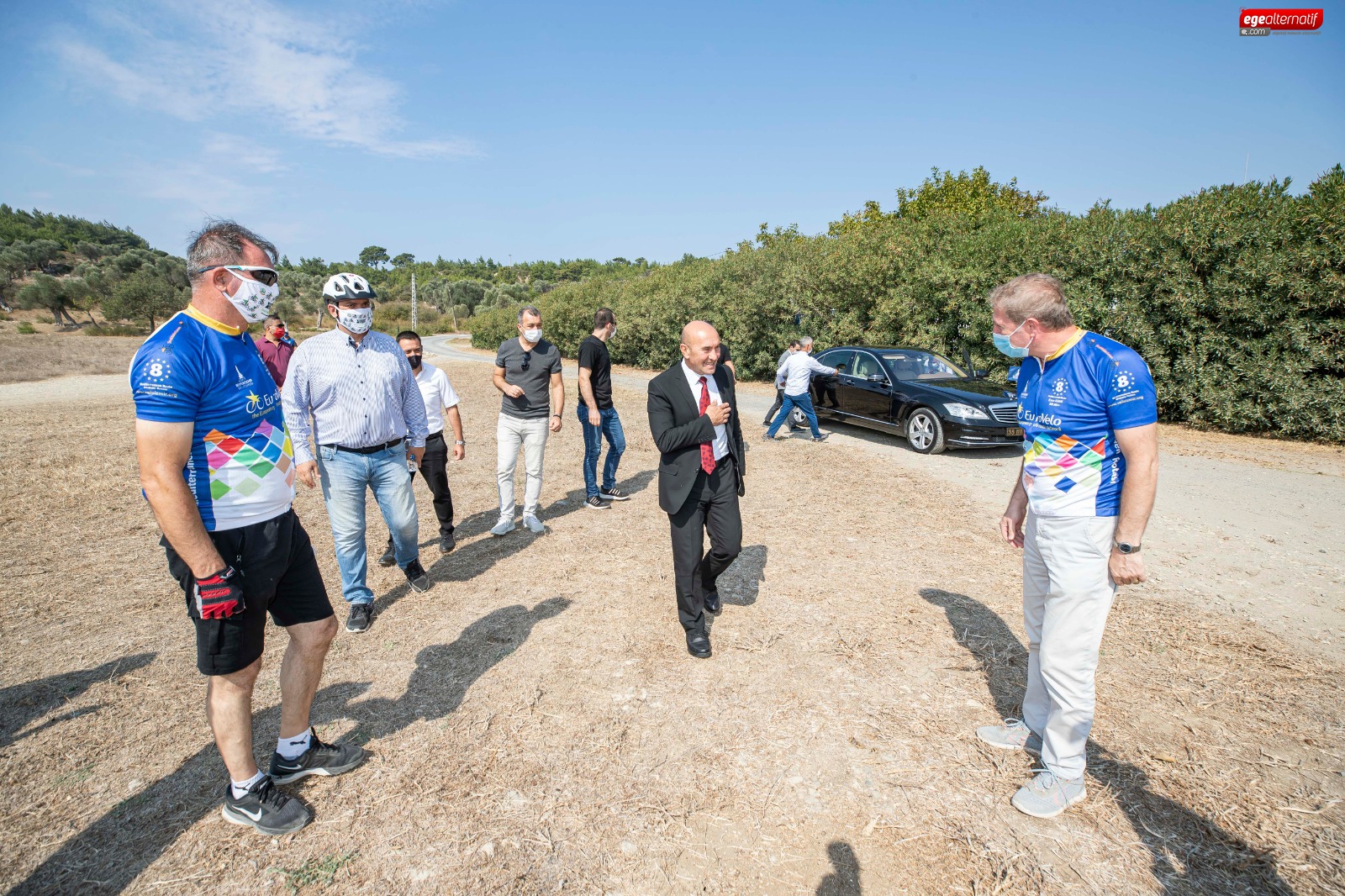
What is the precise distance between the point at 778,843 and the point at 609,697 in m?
1.31

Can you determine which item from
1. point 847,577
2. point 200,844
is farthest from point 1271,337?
Result: point 200,844

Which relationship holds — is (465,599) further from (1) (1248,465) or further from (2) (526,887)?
(1) (1248,465)

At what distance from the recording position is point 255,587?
243cm

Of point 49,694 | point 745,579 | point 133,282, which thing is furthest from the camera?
point 133,282

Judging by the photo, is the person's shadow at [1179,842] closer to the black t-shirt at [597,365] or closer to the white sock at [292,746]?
the white sock at [292,746]

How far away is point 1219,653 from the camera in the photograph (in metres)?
3.91

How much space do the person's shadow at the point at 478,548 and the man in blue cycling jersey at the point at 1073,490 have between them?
4.25m

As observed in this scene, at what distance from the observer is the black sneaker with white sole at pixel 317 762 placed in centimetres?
282

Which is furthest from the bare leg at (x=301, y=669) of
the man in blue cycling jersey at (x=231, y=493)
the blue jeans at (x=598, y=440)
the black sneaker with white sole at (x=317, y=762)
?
the blue jeans at (x=598, y=440)

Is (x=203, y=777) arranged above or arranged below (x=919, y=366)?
below

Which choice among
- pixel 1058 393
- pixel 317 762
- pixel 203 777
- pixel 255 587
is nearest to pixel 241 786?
pixel 317 762

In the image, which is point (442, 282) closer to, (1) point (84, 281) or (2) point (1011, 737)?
(1) point (84, 281)

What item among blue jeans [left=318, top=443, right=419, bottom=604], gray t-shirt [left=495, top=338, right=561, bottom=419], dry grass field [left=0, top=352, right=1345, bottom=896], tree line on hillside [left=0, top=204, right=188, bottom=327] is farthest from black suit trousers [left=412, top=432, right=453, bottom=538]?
tree line on hillside [left=0, top=204, right=188, bottom=327]

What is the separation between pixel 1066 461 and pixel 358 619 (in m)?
4.37
